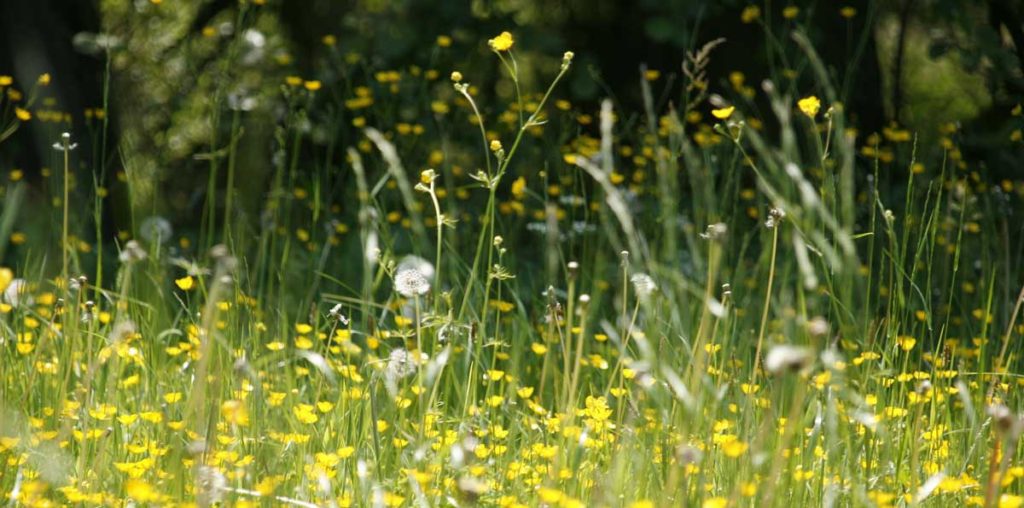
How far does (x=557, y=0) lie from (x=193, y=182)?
6.17 feet

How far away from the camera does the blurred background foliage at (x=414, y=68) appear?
424 centimetres

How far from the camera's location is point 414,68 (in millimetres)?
4277

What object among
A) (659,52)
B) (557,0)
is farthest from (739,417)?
(557,0)

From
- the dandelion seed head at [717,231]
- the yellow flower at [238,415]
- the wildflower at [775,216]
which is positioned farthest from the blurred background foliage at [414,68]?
the dandelion seed head at [717,231]

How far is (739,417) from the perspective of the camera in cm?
218

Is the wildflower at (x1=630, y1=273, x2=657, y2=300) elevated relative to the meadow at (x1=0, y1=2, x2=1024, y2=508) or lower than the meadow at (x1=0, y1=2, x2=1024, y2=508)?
elevated

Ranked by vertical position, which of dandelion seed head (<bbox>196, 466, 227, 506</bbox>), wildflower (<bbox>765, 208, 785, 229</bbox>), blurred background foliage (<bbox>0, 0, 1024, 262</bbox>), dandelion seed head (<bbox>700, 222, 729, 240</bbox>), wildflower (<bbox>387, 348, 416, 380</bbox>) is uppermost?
dandelion seed head (<bbox>700, 222, 729, 240</bbox>)

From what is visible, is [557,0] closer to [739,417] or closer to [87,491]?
[739,417]

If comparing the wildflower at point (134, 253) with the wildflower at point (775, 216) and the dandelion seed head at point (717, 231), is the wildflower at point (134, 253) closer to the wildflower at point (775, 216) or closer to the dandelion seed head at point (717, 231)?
the dandelion seed head at point (717, 231)

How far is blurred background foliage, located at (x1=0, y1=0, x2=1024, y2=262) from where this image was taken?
4.24 m

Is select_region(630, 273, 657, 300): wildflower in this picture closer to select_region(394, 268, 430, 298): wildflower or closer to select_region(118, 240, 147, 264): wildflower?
select_region(394, 268, 430, 298): wildflower

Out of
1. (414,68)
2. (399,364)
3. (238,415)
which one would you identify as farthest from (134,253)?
(414,68)

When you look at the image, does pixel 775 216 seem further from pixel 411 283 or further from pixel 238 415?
pixel 238 415

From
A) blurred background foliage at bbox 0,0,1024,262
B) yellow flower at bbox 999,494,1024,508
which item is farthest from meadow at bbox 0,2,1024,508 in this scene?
blurred background foliage at bbox 0,0,1024,262
